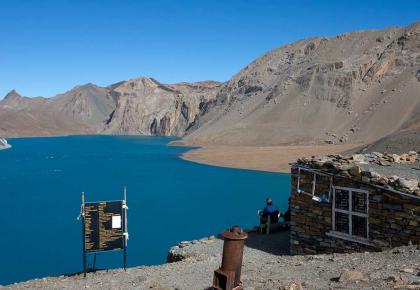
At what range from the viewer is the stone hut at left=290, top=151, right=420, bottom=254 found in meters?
12.4

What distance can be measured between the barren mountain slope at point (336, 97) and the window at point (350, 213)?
62.2 meters

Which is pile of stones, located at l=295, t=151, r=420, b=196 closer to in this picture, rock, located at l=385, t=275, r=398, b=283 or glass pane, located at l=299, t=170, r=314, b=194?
glass pane, located at l=299, t=170, r=314, b=194

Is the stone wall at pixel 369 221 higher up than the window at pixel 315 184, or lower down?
lower down

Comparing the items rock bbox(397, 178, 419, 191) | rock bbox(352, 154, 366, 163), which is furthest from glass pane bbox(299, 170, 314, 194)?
rock bbox(397, 178, 419, 191)

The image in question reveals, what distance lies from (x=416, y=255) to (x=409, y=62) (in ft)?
289

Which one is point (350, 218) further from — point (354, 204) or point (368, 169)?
point (368, 169)

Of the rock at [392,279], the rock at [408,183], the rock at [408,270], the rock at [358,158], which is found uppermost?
the rock at [358,158]

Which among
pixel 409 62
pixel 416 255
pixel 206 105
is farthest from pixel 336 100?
pixel 416 255

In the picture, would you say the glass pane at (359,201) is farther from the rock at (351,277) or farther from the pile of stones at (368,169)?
the rock at (351,277)

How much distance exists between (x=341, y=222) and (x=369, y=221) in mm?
951

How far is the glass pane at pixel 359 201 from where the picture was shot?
13.4 metres

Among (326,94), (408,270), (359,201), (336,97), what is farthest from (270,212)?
(326,94)

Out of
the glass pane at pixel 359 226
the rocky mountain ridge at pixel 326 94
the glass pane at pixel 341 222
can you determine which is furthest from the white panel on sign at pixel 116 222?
the rocky mountain ridge at pixel 326 94

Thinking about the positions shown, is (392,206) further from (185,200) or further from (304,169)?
(185,200)
